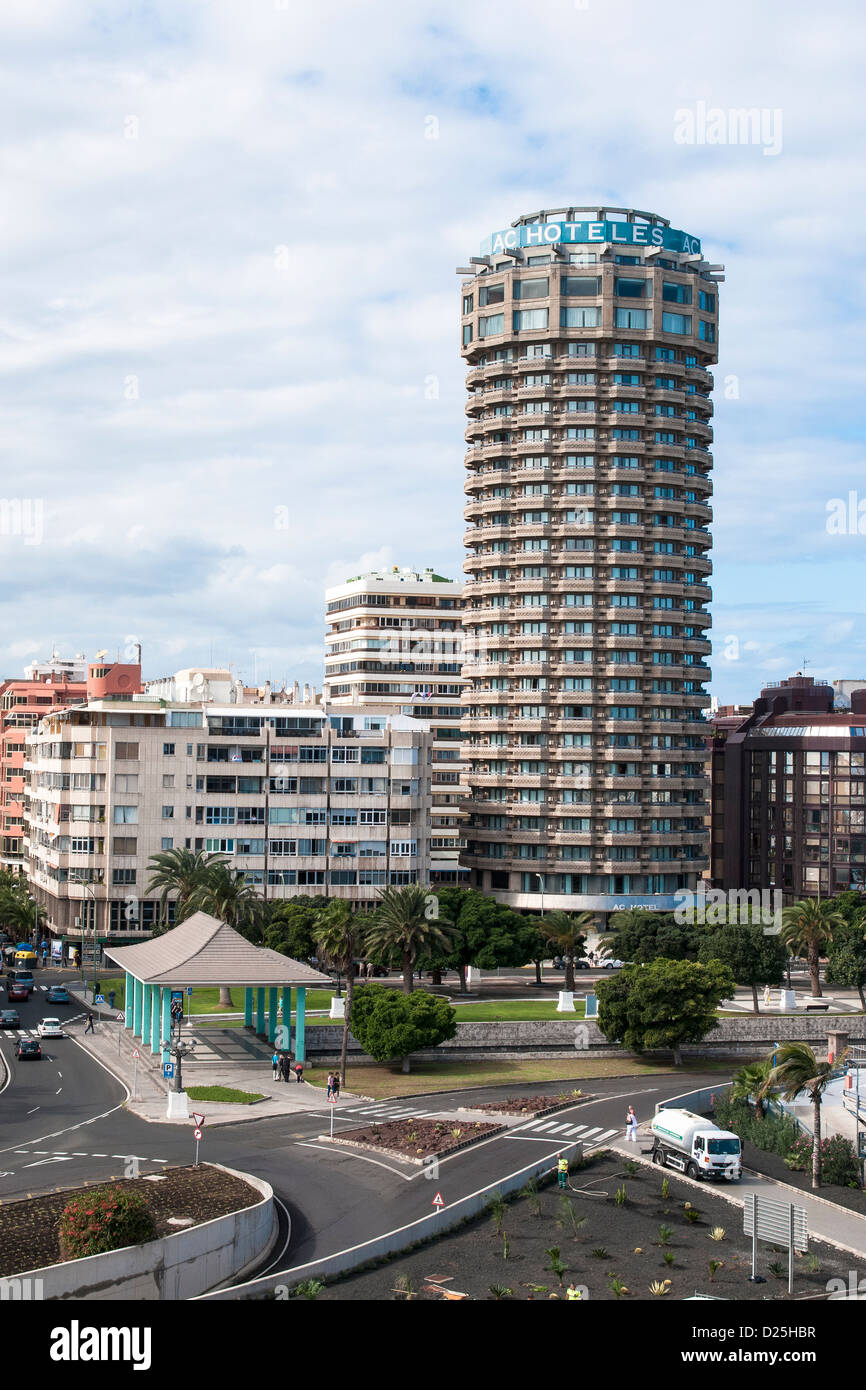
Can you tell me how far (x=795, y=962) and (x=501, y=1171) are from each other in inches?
3929

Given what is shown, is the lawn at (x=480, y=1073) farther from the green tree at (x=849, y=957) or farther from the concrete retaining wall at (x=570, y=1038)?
the green tree at (x=849, y=957)

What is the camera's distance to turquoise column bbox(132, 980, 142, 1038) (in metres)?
100

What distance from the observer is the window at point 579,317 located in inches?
6422

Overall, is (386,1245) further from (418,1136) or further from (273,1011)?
(273,1011)

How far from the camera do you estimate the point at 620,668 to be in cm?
16188

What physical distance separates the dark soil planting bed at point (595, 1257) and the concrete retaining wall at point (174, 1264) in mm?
3909

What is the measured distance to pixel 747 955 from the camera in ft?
373

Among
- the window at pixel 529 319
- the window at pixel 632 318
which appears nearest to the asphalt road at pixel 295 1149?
the window at pixel 632 318

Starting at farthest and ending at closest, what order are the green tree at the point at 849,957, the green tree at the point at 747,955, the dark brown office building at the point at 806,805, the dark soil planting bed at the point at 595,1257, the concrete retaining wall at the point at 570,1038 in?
1. the dark brown office building at the point at 806,805
2. the green tree at the point at 849,957
3. the green tree at the point at 747,955
4. the concrete retaining wall at the point at 570,1038
5. the dark soil planting bed at the point at 595,1257

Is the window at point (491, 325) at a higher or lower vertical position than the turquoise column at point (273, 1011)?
higher

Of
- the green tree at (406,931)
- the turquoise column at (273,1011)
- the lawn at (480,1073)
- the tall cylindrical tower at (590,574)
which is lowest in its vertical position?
the lawn at (480,1073)

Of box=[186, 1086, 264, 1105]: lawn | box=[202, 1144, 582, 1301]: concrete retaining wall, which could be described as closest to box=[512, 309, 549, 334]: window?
box=[186, 1086, 264, 1105]: lawn

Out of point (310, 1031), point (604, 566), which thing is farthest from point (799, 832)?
point (310, 1031)

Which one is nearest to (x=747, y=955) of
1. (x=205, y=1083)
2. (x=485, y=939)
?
(x=485, y=939)
